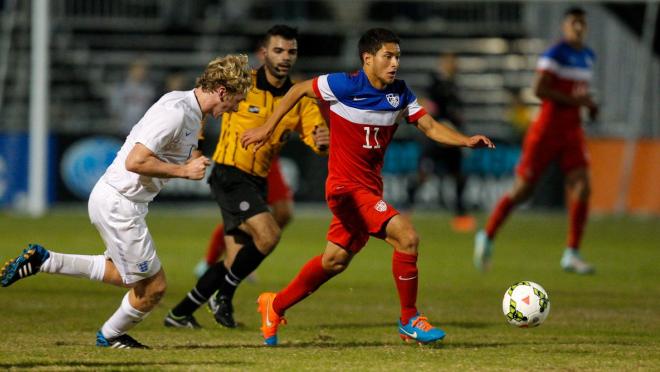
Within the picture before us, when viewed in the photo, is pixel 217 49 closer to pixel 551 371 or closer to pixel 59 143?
pixel 59 143

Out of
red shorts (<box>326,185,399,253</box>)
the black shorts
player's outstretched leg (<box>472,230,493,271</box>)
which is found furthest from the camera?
player's outstretched leg (<box>472,230,493,271</box>)

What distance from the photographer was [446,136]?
7.98m

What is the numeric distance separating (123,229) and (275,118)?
131 cm

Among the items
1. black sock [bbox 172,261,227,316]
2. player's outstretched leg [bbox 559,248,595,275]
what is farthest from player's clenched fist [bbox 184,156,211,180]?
player's outstretched leg [bbox 559,248,595,275]

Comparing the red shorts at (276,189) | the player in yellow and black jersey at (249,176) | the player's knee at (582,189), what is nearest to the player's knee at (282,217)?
the red shorts at (276,189)

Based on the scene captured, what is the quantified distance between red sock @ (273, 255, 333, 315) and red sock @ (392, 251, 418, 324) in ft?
1.94

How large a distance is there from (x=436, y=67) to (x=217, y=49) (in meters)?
5.07

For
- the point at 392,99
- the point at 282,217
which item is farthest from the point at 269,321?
the point at 282,217

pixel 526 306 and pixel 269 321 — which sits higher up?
pixel 526 306

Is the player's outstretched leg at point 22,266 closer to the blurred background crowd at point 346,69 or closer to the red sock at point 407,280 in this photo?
the red sock at point 407,280

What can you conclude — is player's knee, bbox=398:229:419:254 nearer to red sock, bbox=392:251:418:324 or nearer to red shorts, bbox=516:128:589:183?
red sock, bbox=392:251:418:324

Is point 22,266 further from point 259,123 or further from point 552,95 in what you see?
point 552,95

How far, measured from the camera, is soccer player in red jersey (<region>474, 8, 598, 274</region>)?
13211mm

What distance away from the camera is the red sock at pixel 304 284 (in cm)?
809
